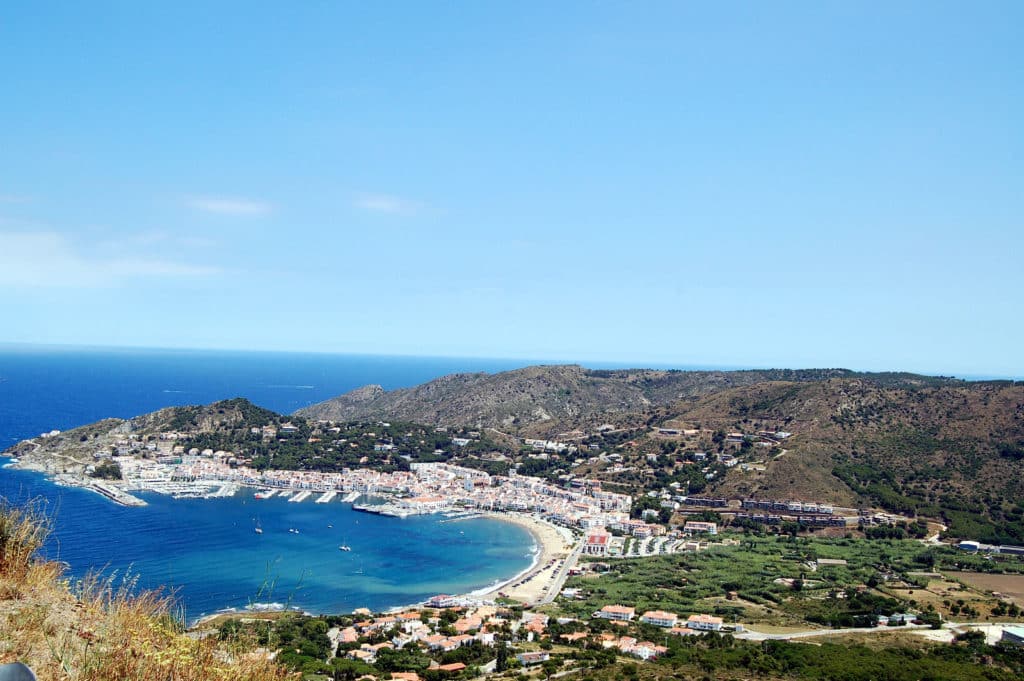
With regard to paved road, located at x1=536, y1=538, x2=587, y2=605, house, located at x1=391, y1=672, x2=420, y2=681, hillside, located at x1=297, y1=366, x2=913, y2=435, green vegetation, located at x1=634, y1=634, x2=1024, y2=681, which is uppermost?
hillside, located at x1=297, y1=366, x2=913, y2=435

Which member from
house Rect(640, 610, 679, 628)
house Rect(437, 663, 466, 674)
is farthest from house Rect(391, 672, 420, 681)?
house Rect(640, 610, 679, 628)

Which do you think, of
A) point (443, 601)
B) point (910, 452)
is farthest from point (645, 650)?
point (910, 452)

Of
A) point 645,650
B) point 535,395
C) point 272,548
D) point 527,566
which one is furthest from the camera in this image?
point 535,395

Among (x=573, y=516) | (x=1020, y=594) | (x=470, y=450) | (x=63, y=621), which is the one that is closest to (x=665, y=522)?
(x=573, y=516)

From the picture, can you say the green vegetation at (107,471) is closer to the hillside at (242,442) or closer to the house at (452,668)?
the hillside at (242,442)

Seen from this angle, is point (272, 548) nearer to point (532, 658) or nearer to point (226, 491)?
point (226, 491)

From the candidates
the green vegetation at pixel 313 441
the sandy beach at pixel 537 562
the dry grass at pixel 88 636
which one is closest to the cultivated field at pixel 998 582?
the sandy beach at pixel 537 562

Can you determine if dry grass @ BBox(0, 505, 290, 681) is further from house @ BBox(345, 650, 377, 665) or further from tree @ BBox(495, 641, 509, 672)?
house @ BBox(345, 650, 377, 665)

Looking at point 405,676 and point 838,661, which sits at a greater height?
point 838,661
